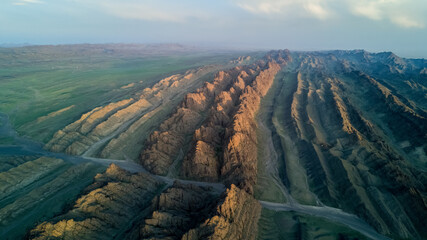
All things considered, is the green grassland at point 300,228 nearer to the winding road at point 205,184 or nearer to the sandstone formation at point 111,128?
the winding road at point 205,184

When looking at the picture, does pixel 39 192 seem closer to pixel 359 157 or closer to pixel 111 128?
pixel 111 128

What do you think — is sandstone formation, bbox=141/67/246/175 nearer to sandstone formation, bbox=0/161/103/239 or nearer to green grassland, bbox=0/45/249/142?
sandstone formation, bbox=0/161/103/239

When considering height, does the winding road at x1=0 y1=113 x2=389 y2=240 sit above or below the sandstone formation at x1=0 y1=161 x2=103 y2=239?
above

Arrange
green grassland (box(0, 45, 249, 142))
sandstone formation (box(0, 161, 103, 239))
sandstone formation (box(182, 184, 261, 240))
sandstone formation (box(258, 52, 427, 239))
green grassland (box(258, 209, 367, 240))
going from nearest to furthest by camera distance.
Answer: sandstone formation (box(182, 184, 261, 240)), green grassland (box(258, 209, 367, 240)), sandstone formation (box(0, 161, 103, 239)), sandstone formation (box(258, 52, 427, 239)), green grassland (box(0, 45, 249, 142))

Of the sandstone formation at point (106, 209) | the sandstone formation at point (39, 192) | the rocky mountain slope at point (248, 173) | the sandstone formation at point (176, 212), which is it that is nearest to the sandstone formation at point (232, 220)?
the rocky mountain slope at point (248, 173)

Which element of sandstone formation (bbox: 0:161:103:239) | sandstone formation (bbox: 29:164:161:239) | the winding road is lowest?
sandstone formation (bbox: 0:161:103:239)

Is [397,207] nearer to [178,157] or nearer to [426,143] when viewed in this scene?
[426,143]

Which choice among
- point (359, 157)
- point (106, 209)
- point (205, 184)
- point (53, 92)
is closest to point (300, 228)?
point (205, 184)

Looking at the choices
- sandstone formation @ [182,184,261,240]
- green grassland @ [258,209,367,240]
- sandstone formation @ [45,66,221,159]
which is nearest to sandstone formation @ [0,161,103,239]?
sandstone formation @ [45,66,221,159]

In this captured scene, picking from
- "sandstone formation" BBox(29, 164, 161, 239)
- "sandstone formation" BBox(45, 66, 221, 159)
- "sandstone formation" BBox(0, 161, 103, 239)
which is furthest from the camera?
"sandstone formation" BBox(45, 66, 221, 159)
